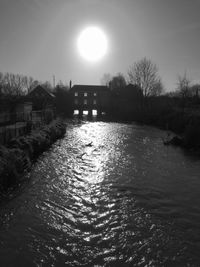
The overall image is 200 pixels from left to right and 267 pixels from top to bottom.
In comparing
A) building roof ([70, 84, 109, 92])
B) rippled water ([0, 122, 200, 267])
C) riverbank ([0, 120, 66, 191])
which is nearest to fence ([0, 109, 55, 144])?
riverbank ([0, 120, 66, 191])

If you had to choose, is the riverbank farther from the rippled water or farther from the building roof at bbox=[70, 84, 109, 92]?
the building roof at bbox=[70, 84, 109, 92]

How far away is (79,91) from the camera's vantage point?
71.1 metres

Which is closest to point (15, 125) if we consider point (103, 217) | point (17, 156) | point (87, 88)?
point (17, 156)

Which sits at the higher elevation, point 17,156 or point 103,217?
point 17,156

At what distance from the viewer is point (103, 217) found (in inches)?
316

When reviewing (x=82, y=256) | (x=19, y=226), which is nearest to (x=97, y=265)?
(x=82, y=256)

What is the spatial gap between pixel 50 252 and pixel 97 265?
51.0 inches

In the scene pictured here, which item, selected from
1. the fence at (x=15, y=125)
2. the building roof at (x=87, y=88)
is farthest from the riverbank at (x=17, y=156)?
the building roof at (x=87, y=88)

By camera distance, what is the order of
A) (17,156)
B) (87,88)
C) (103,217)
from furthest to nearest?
(87,88), (17,156), (103,217)

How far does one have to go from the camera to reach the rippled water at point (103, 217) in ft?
20.2

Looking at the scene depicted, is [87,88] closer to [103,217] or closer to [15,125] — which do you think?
[15,125]

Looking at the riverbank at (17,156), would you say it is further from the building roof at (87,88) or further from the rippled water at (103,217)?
the building roof at (87,88)

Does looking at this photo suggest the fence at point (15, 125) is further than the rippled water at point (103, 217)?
Yes

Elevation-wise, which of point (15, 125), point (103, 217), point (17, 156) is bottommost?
point (103, 217)
